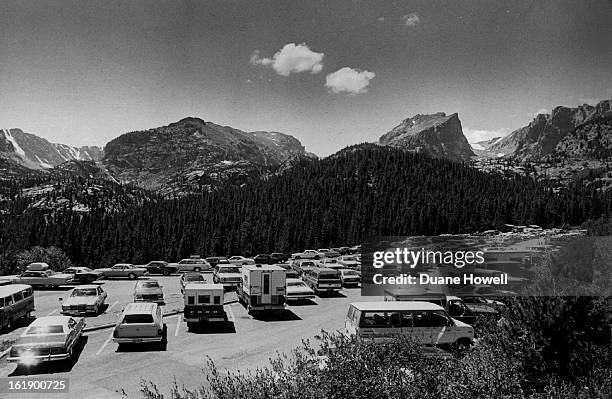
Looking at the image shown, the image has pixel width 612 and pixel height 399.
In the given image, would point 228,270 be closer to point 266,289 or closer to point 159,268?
point 266,289

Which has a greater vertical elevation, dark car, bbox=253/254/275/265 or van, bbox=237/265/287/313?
van, bbox=237/265/287/313

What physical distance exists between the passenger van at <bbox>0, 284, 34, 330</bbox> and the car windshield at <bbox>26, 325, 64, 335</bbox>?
623 cm

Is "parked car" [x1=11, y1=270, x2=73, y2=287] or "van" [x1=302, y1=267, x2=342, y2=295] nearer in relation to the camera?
"van" [x1=302, y1=267, x2=342, y2=295]

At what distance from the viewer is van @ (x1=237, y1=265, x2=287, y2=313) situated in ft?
86.1

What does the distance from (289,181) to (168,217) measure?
2026 inches

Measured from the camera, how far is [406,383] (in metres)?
9.29

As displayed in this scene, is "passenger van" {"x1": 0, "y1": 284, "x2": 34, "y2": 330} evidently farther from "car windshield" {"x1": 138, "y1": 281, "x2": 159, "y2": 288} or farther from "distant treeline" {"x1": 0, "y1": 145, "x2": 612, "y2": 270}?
"distant treeline" {"x1": 0, "y1": 145, "x2": 612, "y2": 270}

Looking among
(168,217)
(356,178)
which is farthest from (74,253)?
(356,178)

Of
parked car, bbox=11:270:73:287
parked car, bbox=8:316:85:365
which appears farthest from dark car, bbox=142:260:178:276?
parked car, bbox=8:316:85:365

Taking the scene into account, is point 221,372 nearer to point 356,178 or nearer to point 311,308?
point 311,308

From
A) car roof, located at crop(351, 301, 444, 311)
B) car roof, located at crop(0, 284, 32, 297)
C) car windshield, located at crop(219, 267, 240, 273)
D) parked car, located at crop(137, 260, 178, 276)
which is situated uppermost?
car roof, located at crop(0, 284, 32, 297)

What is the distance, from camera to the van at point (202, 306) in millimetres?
22625

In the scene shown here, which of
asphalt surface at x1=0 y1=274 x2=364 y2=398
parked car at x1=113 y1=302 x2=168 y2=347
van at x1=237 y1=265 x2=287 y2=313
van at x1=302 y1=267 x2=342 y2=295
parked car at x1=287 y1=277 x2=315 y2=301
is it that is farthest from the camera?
van at x1=302 y1=267 x2=342 y2=295

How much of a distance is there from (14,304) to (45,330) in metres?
7.74
